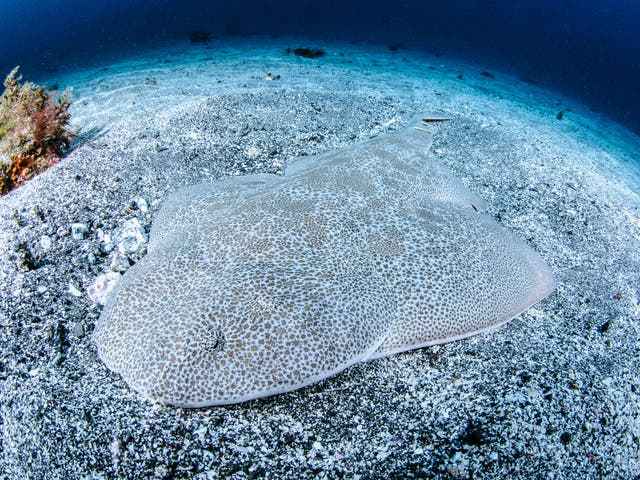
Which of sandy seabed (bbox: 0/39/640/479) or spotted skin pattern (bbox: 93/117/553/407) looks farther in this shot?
sandy seabed (bbox: 0/39/640/479)

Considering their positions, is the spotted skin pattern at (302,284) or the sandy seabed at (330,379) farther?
the sandy seabed at (330,379)

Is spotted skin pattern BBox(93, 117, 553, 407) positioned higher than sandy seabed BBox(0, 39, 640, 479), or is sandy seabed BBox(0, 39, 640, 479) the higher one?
spotted skin pattern BBox(93, 117, 553, 407)

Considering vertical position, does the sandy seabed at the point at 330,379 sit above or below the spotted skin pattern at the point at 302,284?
below

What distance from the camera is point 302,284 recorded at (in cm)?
245

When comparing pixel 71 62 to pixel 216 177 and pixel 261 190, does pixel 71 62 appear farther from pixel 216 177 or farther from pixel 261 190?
pixel 261 190

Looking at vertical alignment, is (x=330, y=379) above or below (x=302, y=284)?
below

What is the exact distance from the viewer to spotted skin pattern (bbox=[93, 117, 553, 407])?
208 cm

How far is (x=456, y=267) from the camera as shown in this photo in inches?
115

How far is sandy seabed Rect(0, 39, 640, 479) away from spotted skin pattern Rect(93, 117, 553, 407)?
431mm

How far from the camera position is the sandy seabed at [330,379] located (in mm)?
2256

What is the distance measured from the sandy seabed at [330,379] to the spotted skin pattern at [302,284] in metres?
0.43

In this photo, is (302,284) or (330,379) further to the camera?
(330,379)

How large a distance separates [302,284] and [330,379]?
32.7 inches

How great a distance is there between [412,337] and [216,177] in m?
3.74
